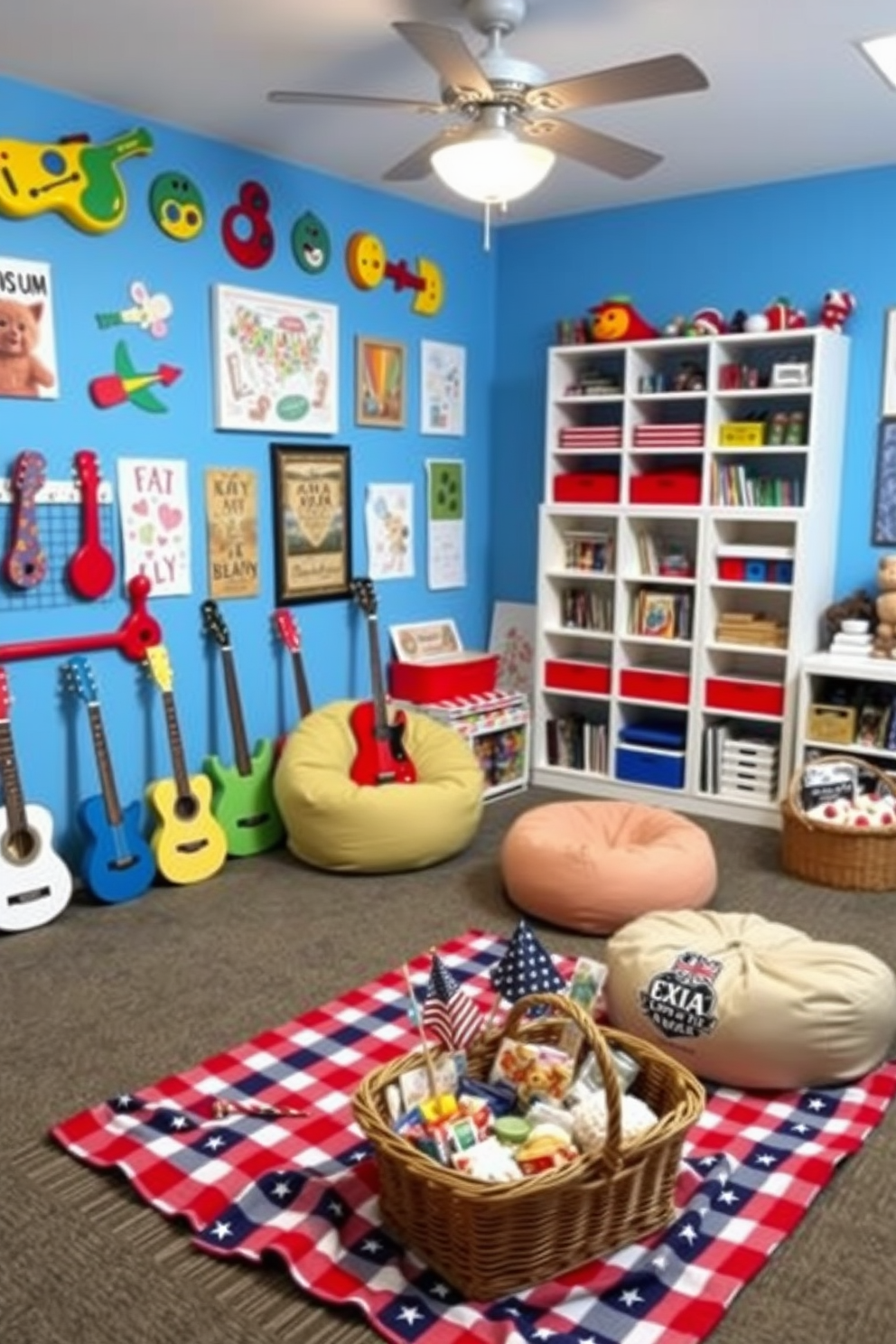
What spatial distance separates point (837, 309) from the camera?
403 cm

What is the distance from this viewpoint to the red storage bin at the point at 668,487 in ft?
14.1

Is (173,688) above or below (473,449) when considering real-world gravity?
below

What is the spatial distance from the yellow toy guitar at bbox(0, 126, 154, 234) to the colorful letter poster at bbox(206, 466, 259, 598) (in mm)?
880

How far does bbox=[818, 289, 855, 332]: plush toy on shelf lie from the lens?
402 centimetres

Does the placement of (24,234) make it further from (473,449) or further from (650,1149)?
(650,1149)

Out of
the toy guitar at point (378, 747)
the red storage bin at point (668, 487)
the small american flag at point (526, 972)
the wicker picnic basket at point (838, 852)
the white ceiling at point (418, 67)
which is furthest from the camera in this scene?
the red storage bin at point (668, 487)

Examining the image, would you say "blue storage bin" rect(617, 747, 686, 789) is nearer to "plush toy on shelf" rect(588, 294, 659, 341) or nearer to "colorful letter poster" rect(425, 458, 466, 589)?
"colorful letter poster" rect(425, 458, 466, 589)

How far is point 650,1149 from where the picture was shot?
178 cm

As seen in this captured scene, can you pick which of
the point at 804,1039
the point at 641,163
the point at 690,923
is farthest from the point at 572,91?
the point at 804,1039

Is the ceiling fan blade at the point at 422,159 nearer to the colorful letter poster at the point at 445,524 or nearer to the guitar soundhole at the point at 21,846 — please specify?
the colorful letter poster at the point at 445,524

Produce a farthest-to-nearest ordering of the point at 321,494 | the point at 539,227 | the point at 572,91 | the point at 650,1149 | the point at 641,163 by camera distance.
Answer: the point at 539,227
the point at 321,494
the point at 641,163
the point at 572,91
the point at 650,1149

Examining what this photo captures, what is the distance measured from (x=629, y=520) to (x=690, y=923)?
2.13 meters

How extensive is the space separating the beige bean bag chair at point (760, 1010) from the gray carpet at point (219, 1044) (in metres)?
0.19

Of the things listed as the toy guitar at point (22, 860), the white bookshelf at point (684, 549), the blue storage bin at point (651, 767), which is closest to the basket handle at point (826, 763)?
the white bookshelf at point (684, 549)
